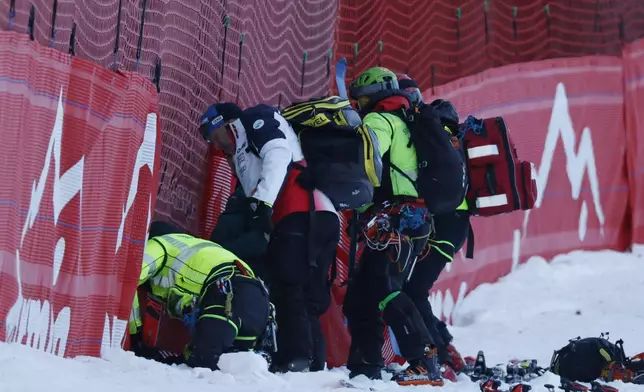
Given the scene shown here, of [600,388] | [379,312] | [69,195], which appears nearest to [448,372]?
[379,312]

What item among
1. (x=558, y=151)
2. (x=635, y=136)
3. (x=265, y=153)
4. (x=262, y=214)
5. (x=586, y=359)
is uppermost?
(x=635, y=136)

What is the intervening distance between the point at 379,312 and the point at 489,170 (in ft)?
4.18

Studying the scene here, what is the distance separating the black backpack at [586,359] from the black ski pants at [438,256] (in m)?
0.70

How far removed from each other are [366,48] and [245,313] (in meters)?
4.26

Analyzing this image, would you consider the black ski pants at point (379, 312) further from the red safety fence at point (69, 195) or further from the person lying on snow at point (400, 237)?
the red safety fence at point (69, 195)

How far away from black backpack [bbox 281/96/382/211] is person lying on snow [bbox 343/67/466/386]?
0.13m

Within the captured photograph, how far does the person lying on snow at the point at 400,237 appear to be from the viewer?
18.8 ft

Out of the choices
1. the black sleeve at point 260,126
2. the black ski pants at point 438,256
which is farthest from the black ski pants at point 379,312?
the black sleeve at point 260,126

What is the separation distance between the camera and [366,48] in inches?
360

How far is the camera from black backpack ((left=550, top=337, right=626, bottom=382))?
620 centimetres

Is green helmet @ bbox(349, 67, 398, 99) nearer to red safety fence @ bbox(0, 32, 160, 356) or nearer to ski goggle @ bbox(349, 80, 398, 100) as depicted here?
ski goggle @ bbox(349, 80, 398, 100)

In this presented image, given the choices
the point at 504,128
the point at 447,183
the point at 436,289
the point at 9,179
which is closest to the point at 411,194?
the point at 447,183

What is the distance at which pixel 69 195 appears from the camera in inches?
189

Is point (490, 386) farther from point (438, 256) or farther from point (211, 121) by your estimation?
point (211, 121)
